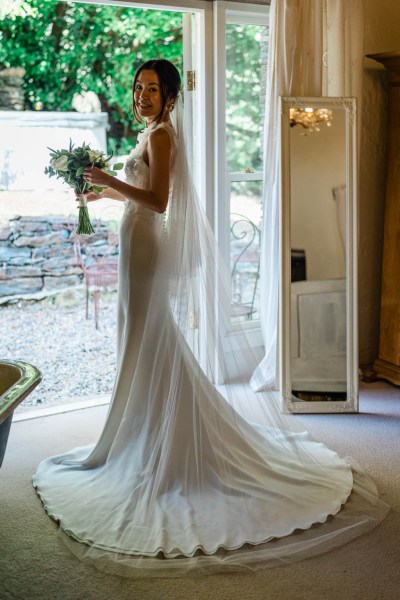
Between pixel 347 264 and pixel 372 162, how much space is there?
1.00 meters

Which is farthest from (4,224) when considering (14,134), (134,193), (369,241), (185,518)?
(185,518)

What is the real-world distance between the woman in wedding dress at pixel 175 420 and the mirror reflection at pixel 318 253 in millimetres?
917

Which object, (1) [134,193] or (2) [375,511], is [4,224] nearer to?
(1) [134,193]

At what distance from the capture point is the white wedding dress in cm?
277

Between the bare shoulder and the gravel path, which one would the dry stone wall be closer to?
the gravel path

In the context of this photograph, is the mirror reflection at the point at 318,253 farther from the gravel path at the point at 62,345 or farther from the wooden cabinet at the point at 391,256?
the gravel path at the point at 62,345

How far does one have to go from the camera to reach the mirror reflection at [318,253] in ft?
13.8

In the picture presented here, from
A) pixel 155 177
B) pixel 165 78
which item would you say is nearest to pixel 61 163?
pixel 155 177

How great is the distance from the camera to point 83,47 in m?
8.16

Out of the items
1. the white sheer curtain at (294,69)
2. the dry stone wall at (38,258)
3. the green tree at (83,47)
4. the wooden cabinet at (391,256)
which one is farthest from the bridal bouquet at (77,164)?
the green tree at (83,47)

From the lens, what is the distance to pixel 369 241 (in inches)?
197

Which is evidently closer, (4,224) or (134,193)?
(134,193)

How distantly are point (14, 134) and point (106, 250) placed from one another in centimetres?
146

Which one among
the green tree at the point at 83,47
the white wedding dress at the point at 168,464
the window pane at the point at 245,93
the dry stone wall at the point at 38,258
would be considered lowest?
the white wedding dress at the point at 168,464
